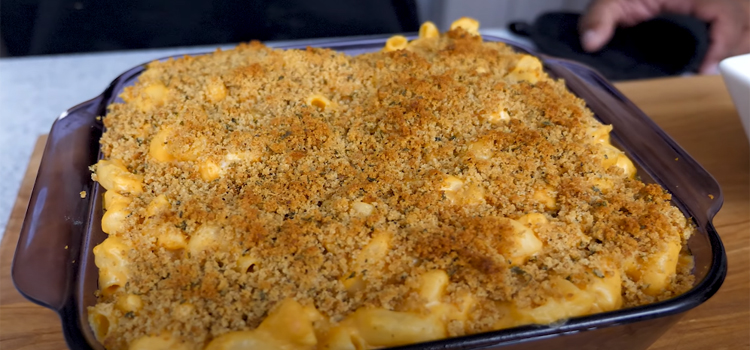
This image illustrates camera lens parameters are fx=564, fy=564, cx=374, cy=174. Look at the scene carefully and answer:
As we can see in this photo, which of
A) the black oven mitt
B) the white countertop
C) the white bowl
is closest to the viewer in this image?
the white bowl

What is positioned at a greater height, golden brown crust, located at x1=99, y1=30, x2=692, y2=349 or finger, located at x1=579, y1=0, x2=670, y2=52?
finger, located at x1=579, y1=0, x2=670, y2=52

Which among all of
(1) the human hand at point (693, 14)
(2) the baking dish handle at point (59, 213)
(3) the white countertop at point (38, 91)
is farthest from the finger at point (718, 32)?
(2) the baking dish handle at point (59, 213)

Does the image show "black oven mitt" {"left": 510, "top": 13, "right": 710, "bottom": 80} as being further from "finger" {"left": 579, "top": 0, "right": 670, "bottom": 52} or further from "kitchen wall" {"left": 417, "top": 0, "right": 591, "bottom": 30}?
"kitchen wall" {"left": 417, "top": 0, "right": 591, "bottom": 30}

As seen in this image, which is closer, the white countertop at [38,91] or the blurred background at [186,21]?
the white countertop at [38,91]

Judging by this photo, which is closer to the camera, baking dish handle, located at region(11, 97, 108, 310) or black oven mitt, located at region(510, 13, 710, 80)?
baking dish handle, located at region(11, 97, 108, 310)

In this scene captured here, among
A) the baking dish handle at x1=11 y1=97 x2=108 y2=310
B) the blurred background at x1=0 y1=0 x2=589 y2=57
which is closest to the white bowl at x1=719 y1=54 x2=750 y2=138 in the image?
the baking dish handle at x1=11 y1=97 x2=108 y2=310

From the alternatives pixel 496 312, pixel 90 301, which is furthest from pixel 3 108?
pixel 496 312

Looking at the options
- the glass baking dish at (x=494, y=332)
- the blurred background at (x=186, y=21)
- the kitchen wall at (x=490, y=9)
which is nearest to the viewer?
the glass baking dish at (x=494, y=332)

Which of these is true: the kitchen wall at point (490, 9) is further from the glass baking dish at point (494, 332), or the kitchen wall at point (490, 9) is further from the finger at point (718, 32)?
the glass baking dish at point (494, 332)
